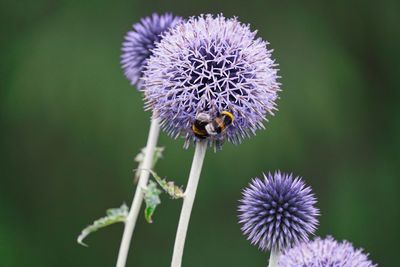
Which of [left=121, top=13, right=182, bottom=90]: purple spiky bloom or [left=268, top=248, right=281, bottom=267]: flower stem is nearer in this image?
[left=268, top=248, right=281, bottom=267]: flower stem

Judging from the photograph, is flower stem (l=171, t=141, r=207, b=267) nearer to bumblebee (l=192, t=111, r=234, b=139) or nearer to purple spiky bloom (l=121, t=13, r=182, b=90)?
bumblebee (l=192, t=111, r=234, b=139)

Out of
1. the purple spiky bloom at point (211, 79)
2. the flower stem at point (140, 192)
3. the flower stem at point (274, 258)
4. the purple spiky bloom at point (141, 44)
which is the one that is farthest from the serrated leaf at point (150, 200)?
the purple spiky bloom at point (141, 44)

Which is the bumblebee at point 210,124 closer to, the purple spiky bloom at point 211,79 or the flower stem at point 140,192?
the purple spiky bloom at point 211,79

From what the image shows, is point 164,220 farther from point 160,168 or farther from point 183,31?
point 183,31

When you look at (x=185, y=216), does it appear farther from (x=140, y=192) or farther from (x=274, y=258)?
(x=140, y=192)

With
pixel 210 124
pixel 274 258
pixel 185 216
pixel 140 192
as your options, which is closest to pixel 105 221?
pixel 140 192

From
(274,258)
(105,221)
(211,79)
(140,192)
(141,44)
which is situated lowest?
(274,258)

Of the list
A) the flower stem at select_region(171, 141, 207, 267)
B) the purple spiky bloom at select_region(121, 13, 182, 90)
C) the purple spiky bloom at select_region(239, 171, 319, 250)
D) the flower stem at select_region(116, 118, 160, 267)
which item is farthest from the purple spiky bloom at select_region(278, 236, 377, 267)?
the purple spiky bloom at select_region(121, 13, 182, 90)
